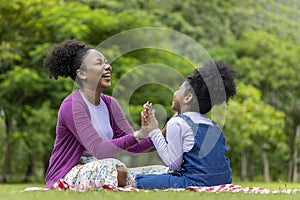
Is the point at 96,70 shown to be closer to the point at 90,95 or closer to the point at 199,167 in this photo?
the point at 90,95

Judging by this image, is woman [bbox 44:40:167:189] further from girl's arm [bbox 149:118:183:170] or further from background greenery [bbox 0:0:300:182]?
background greenery [bbox 0:0:300:182]

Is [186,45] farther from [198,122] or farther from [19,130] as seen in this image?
[198,122]

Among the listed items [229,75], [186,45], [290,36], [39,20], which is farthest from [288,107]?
[229,75]

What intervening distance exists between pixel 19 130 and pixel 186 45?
15.5 ft

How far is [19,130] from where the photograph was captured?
15.5m

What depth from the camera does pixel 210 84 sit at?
5539 mm

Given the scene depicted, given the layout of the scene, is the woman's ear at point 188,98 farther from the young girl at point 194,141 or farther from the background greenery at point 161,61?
the background greenery at point 161,61

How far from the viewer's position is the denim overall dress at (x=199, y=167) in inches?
212

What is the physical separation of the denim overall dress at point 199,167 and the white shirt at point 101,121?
20.3 inches

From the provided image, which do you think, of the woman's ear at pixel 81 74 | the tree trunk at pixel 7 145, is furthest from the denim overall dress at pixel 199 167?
the tree trunk at pixel 7 145

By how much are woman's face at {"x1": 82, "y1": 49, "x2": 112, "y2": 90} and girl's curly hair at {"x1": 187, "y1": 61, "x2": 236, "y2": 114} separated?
769mm

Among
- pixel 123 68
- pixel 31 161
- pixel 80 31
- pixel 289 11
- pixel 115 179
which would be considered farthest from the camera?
pixel 289 11

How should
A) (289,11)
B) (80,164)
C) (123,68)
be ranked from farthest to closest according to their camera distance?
(289,11) < (123,68) < (80,164)

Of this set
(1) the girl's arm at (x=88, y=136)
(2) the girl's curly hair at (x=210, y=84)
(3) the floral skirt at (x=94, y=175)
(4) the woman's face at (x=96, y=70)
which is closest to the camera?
(3) the floral skirt at (x=94, y=175)
